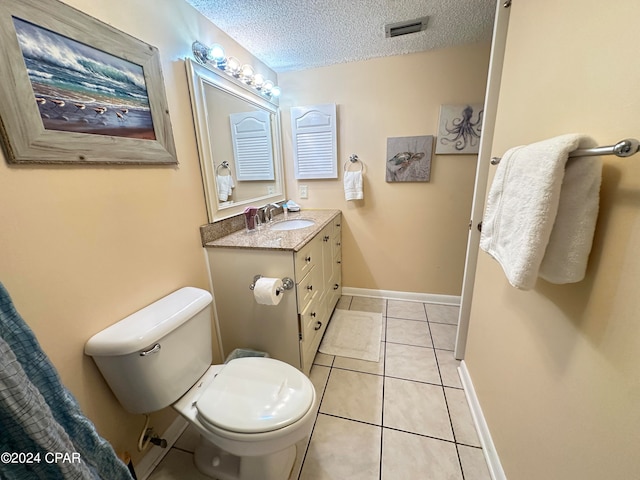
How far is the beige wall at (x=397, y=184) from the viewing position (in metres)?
1.93

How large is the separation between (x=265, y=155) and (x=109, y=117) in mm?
1197

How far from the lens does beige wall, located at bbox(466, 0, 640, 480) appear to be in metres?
0.52

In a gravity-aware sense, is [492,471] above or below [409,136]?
below

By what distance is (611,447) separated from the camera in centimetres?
54

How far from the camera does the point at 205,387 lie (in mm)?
1096

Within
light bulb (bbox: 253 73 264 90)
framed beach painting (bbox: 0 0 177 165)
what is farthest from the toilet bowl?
light bulb (bbox: 253 73 264 90)

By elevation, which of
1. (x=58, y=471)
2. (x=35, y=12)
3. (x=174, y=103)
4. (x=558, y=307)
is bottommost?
(x=58, y=471)

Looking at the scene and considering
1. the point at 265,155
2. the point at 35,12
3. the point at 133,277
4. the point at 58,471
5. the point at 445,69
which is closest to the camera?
the point at 58,471

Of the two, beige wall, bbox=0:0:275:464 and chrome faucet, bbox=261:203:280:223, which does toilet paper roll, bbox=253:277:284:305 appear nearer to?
beige wall, bbox=0:0:275:464

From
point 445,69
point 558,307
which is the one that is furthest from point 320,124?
point 558,307

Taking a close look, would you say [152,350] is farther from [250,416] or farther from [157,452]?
[157,452]

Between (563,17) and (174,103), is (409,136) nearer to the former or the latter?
(563,17)

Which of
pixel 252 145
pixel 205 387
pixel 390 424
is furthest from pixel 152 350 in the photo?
pixel 252 145

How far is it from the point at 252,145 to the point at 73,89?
113 cm
